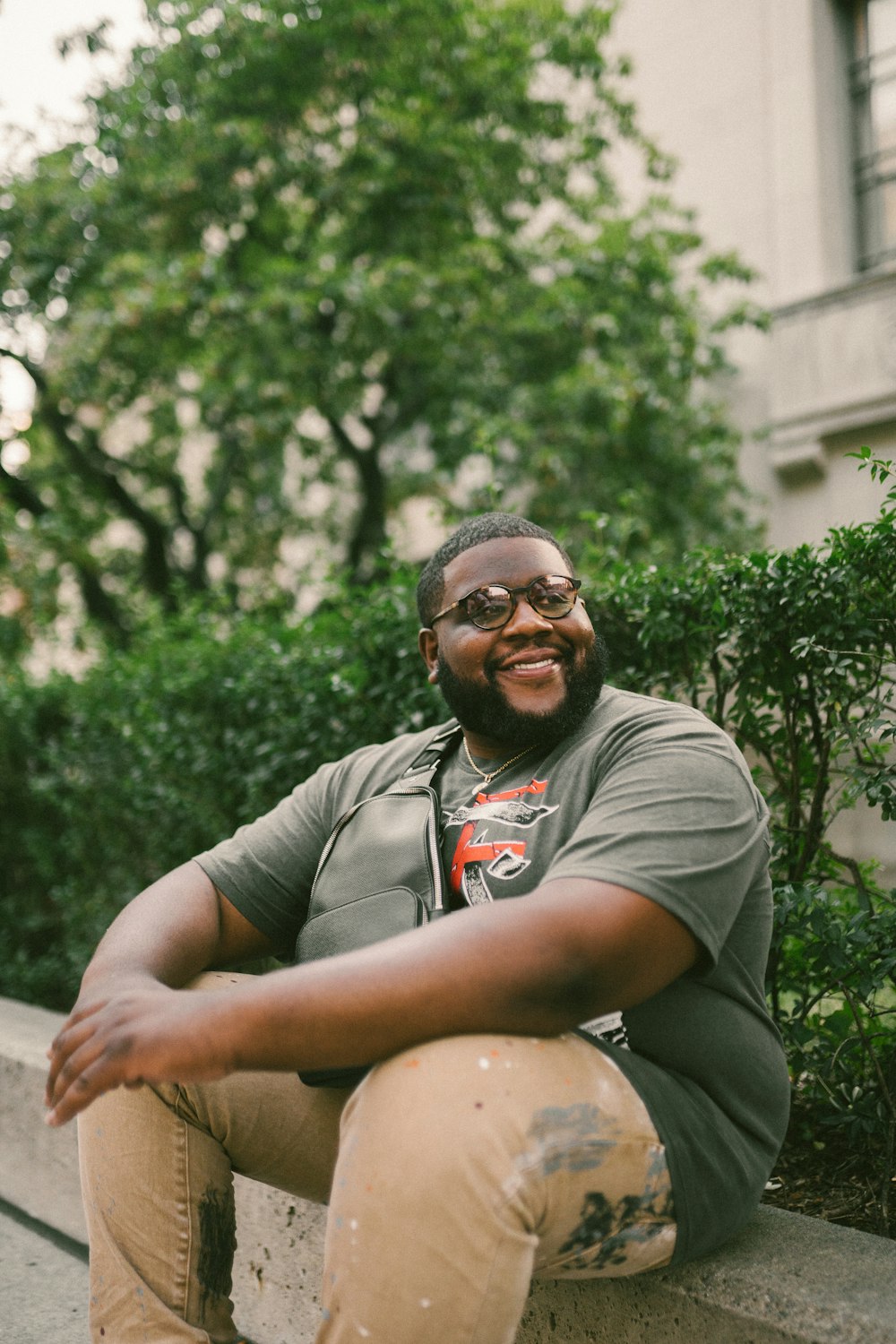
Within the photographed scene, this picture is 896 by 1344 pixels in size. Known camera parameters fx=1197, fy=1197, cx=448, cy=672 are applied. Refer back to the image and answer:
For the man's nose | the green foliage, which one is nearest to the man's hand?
the man's nose

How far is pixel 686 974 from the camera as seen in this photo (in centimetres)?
191

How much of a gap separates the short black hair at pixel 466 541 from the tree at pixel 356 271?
235 inches

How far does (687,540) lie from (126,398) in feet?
15.7

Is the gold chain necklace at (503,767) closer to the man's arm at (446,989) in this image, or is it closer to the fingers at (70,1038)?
the man's arm at (446,989)

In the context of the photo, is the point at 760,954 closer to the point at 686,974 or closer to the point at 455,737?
the point at 686,974

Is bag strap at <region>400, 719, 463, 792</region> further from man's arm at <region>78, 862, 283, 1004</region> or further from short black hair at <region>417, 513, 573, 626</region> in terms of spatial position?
man's arm at <region>78, 862, 283, 1004</region>

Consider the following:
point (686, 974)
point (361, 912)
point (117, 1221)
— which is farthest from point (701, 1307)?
point (117, 1221)

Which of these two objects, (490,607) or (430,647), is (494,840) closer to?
(490,607)

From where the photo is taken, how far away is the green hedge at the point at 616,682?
257 cm

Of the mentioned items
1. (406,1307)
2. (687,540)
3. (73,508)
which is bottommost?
(406,1307)

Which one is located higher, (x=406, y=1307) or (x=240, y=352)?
(x=240, y=352)

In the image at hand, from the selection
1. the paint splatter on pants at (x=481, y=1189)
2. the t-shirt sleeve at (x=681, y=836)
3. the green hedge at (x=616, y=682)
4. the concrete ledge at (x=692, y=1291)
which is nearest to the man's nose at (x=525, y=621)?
the t-shirt sleeve at (x=681, y=836)

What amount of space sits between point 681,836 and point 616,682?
1.35 meters

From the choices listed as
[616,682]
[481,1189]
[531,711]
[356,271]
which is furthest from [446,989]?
[356,271]
